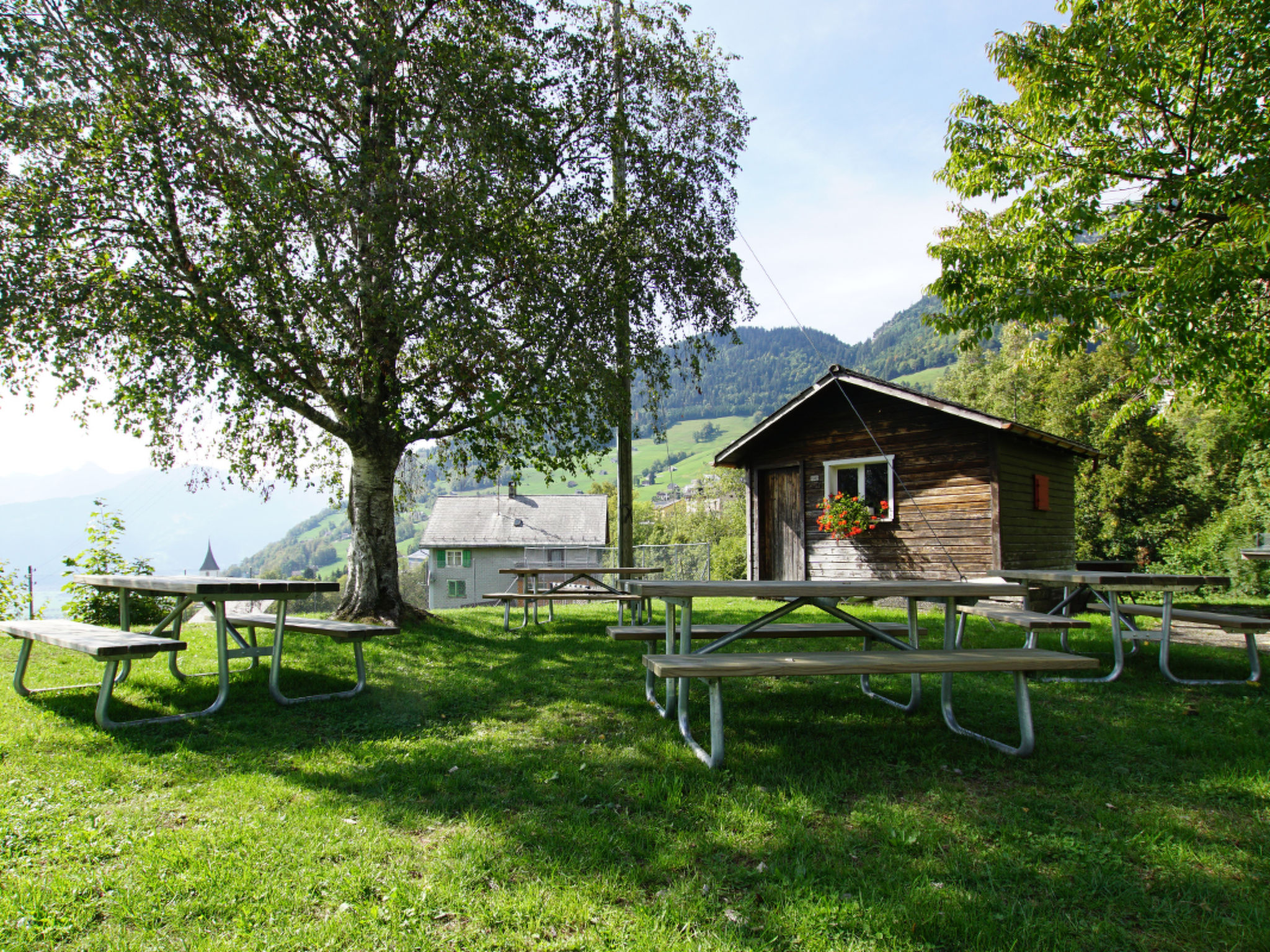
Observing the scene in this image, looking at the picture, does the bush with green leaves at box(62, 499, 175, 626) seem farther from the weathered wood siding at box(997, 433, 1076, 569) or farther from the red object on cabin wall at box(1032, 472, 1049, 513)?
the red object on cabin wall at box(1032, 472, 1049, 513)

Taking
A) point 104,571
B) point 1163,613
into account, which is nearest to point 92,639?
point 104,571

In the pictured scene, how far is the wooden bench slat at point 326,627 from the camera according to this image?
472cm

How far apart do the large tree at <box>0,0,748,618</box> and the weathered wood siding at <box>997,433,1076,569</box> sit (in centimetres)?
559

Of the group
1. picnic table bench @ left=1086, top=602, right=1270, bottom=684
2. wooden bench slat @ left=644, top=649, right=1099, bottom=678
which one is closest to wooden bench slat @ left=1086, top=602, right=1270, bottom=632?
picnic table bench @ left=1086, top=602, right=1270, bottom=684

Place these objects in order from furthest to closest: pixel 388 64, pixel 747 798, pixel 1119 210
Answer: pixel 1119 210, pixel 388 64, pixel 747 798

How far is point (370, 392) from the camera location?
8.93 m

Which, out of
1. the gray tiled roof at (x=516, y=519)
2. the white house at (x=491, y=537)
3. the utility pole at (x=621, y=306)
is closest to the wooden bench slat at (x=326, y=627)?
the utility pole at (x=621, y=306)

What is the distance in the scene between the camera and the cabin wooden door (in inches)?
506

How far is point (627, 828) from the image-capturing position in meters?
2.60

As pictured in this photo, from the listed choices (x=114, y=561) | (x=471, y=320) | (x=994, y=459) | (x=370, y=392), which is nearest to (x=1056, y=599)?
(x=994, y=459)

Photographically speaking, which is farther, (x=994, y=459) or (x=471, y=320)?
(x=994, y=459)

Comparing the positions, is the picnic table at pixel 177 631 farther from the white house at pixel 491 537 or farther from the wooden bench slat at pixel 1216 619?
the white house at pixel 491 537

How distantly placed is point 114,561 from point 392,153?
21.0ft

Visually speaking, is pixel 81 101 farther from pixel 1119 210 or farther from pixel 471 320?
pixel 1119 210
